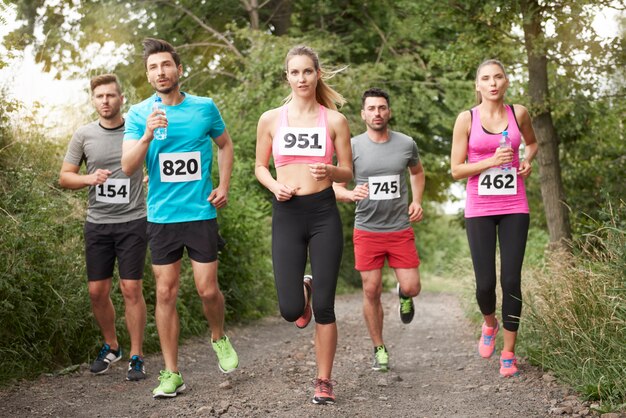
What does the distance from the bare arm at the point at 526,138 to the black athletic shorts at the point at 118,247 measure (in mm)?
2967

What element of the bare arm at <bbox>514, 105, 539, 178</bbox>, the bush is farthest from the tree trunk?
the bare arm at <bbox>514, 105, 539, 178</bbox>

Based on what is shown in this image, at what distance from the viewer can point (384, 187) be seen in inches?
277

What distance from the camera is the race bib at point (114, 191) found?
6.70 metres

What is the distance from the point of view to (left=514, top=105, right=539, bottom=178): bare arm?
6215 millimetres

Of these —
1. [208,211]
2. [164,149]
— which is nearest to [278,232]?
[208,211]

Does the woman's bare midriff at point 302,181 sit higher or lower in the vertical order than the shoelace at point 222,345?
higher

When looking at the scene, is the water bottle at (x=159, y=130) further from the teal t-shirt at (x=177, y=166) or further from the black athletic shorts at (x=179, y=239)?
the black athletic shorts at (x=179, y=239)

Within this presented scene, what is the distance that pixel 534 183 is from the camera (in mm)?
13812

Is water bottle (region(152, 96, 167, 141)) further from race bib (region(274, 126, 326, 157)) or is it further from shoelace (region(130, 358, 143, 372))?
shoelace (region(130, 358, 143, 372))

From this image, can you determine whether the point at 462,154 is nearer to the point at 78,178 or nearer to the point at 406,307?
the point at 406,307

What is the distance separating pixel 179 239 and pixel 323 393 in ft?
4.69

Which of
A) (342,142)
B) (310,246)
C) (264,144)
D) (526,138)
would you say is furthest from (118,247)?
(526,138)

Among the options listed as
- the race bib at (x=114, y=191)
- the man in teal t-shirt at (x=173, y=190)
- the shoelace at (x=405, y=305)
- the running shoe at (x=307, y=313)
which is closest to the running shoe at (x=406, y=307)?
the shoelace at (x=405, y=305)

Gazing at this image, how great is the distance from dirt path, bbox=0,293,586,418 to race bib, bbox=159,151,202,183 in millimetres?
1482
